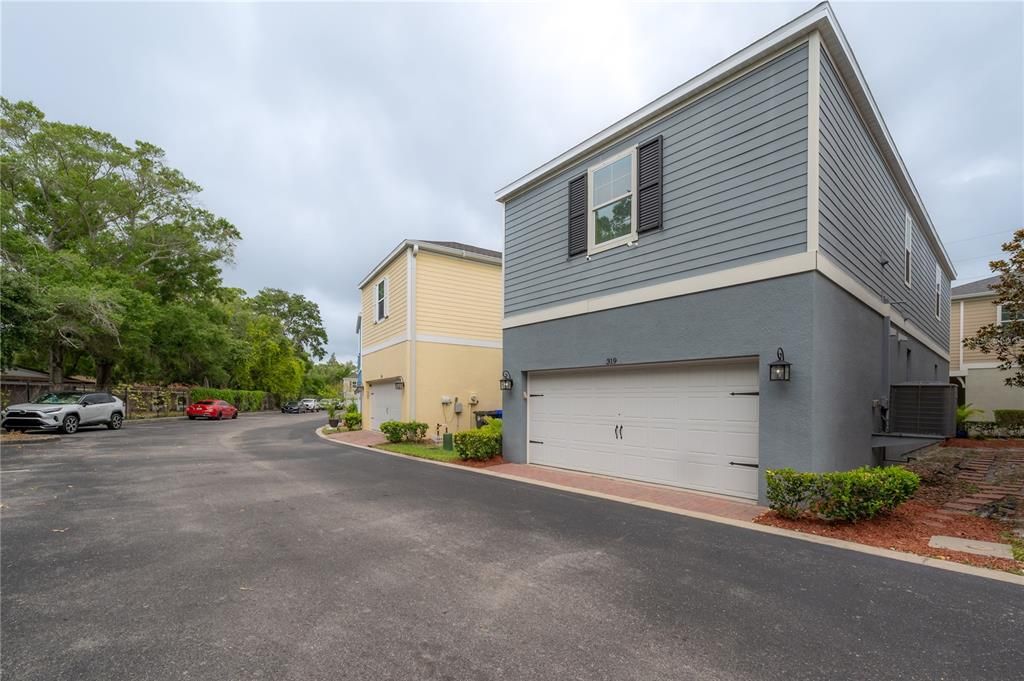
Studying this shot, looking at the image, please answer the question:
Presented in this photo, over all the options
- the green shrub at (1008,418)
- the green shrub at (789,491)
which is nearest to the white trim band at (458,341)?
the green shrub at (789,491)

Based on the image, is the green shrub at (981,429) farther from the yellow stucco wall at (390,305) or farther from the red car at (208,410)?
the red car at (208,410)

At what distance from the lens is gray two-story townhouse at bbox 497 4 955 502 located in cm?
611

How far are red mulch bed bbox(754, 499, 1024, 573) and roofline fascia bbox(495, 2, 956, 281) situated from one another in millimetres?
6229

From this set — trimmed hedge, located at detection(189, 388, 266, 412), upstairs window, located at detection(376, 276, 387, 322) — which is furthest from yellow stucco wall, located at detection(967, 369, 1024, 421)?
trimmed hedge, located at detection(189, 388, 266, 412)

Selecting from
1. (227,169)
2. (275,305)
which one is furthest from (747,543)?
(275,305)

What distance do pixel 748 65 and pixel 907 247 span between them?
726cm

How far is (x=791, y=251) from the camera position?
20.1 feet

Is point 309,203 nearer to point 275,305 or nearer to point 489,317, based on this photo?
point 489,317

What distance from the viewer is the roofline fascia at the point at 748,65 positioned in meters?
6.14

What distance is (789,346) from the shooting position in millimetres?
6070

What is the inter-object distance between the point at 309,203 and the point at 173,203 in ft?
41.5

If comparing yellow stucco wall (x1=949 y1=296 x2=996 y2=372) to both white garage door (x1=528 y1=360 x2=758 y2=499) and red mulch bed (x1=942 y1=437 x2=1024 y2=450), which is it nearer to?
red mulch bed (x1=942 y1=437 x2=1024 y2=450)

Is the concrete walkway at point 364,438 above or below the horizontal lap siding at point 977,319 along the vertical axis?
below

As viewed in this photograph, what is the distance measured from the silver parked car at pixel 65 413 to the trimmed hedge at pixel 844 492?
21.7 m
